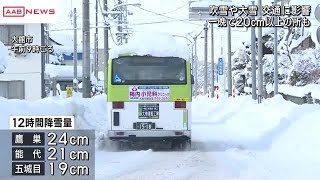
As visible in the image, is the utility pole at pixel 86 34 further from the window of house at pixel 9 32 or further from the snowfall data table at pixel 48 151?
the snowfall data table at pixel 48 151

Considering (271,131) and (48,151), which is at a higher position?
(48,151)

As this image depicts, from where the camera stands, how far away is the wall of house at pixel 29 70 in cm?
4225

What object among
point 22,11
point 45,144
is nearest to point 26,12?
point 22,11

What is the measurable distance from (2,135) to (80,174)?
15.9 feet

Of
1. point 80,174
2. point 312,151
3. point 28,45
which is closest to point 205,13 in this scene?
point 28,45

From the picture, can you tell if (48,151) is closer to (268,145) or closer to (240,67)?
(268,145)

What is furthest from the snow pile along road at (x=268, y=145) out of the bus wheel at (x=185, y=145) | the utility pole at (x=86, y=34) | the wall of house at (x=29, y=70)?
the wall of house at (x=29, y=70)

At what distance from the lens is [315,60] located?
37219 mm

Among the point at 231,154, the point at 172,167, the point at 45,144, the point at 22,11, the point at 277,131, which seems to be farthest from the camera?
the point at 22,11

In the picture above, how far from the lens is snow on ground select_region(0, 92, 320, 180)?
11547 mm

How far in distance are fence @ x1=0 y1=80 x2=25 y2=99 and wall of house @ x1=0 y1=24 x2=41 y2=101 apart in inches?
10.6

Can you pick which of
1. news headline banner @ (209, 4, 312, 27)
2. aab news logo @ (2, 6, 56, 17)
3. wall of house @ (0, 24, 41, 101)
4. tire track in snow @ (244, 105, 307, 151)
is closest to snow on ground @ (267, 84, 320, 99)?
tire track in snow @ (244, 105, 307, 151)

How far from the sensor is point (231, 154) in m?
15.5

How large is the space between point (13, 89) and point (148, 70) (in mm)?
27415
